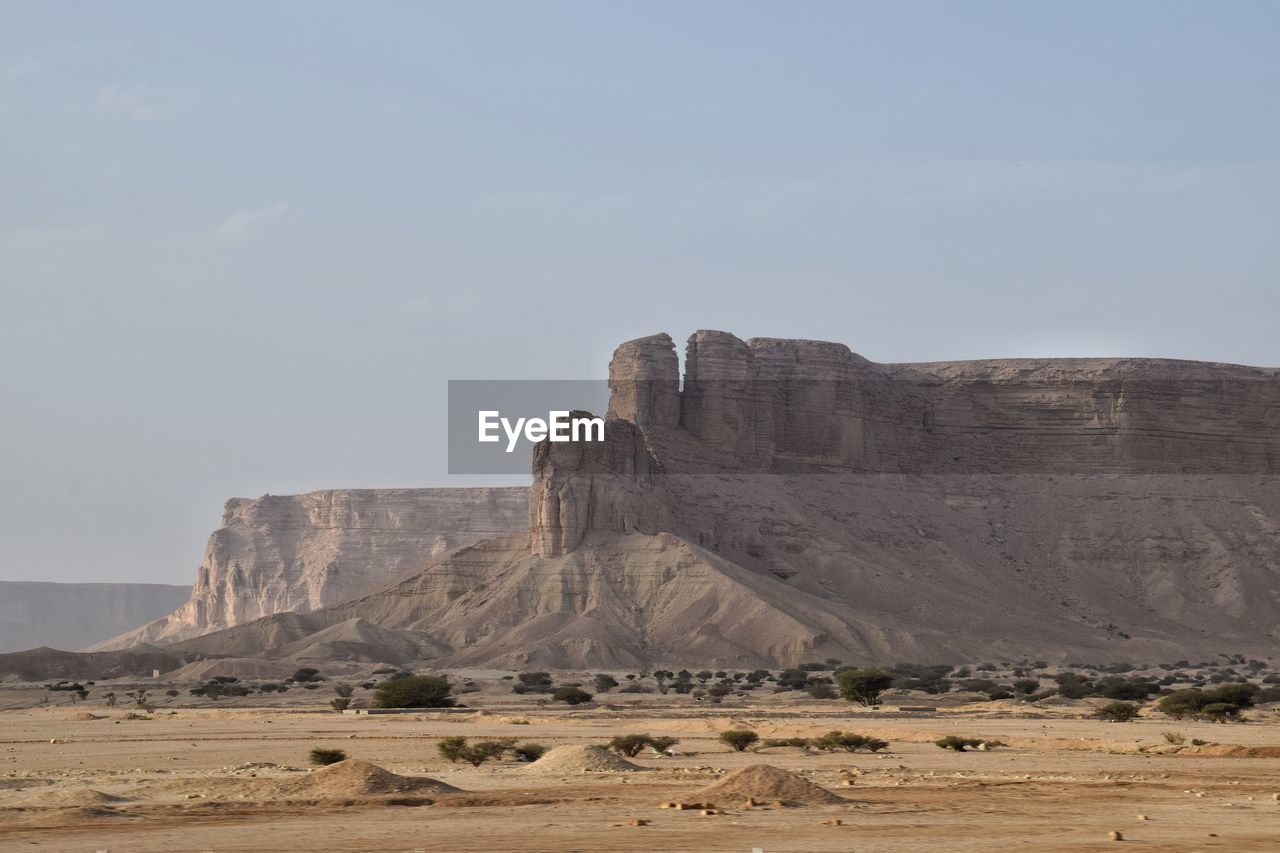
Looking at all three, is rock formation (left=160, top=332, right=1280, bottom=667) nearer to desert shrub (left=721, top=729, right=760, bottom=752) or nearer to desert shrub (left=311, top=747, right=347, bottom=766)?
desert shrub (left=721, top=729, right=760, bottom=752)

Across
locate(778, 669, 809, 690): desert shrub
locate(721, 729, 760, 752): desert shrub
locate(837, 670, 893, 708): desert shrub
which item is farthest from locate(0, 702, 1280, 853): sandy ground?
locate(778, 669, 809, 690): desert shrub

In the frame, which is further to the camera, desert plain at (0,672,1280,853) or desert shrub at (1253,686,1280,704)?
desert shrub at (1253,686,1280,704)

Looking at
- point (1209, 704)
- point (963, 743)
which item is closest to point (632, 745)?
point (963, 743)

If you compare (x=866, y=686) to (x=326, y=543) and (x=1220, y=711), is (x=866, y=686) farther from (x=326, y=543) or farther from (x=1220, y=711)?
(x=326, y=543)

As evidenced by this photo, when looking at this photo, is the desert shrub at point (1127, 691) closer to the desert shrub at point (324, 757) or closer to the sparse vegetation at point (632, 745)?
the sparse vegetation at point (632, 745)

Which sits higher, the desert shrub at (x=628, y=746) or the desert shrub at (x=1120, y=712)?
the desert shrub at (x=628, y=746)

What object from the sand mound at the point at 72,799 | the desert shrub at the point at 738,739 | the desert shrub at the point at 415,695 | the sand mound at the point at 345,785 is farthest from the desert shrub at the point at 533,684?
the sand mound at the point at 72,799

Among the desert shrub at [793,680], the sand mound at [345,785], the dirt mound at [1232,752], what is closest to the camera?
the sand mound at [345,785]

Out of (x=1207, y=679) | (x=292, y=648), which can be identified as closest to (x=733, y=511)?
(x=292, y=648)
